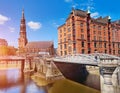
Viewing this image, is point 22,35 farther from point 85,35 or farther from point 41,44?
point 85,35

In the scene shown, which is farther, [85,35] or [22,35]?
[22,35]

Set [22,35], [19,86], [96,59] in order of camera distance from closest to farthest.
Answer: [96,59] < [19,86] < [22,35]

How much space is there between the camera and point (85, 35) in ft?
167

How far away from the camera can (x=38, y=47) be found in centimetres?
10012

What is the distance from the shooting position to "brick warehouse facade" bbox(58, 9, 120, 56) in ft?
163

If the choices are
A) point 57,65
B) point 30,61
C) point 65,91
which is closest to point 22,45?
point 30,61

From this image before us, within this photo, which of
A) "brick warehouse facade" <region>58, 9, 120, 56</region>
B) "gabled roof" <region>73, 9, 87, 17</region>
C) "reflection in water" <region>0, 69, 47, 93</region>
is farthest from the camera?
"brick warehouse facade" <region>58, 9, 120, 56</region>

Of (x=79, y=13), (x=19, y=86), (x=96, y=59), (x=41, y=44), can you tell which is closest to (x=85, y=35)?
(x=79, y=13)

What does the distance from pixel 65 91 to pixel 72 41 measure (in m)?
25.3

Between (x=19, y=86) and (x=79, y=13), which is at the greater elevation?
(x=79, y=13)

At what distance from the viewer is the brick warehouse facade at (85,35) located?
4958 centimetres

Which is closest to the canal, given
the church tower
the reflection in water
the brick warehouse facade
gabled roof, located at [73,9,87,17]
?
the reflection in water

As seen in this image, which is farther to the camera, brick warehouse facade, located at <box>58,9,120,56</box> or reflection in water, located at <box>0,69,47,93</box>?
brick warehouse facade, located at <box>58,9,120,56</box>

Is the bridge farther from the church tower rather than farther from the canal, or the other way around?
the church tower
